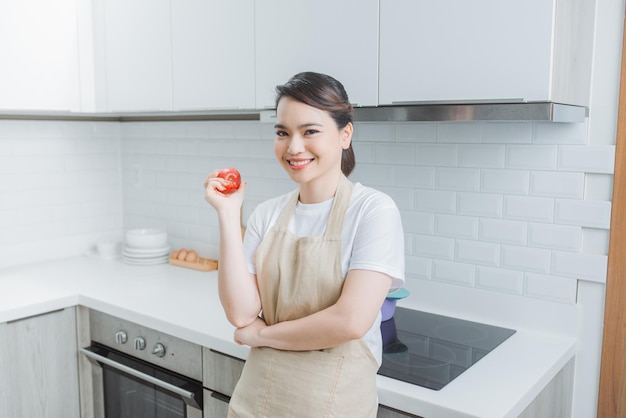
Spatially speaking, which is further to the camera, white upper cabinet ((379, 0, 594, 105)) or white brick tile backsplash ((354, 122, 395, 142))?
white brick tile backsplash ((354, 122, 395, 142))

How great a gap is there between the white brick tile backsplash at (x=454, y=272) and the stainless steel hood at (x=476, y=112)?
609 mm

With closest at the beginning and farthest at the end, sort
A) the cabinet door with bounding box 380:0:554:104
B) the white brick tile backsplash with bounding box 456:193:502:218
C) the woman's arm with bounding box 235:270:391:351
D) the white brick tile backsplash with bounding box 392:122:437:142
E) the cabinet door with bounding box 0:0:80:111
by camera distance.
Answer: the woman's arm with bounding box 235:270:391:351, the cabinet door with bounding box 380:0:554:104, the white brick tile backsplash with bounding box 456:193:502:218, the white brick tile backsplash with bounding box 392:122:437:142, the cabinet door with bounding box 0:0:80:111

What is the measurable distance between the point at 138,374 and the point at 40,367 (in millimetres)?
420

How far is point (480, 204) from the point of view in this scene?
204 cm

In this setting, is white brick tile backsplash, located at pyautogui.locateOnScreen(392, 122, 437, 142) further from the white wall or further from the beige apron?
the white wall

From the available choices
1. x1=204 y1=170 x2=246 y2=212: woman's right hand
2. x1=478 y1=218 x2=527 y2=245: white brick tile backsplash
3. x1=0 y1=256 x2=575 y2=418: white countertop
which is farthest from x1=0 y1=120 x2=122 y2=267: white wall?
x1=478 y1=218 x2=527 y2=245: white brick tile backsplash

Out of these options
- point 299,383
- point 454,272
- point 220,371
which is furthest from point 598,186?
point 220,371

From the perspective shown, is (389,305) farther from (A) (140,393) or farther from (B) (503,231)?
(A) (140,393)

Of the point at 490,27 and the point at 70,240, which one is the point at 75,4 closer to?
the point at 70,240

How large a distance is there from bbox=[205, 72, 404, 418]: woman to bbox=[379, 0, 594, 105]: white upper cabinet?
388 millimetres

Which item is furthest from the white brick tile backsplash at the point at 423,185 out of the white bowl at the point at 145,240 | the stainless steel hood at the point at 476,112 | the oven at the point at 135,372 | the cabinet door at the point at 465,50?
the oven at the point at 135,372

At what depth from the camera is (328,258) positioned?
1384 mm

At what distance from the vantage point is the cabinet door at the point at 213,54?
2105mm

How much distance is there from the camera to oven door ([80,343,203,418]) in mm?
2051
